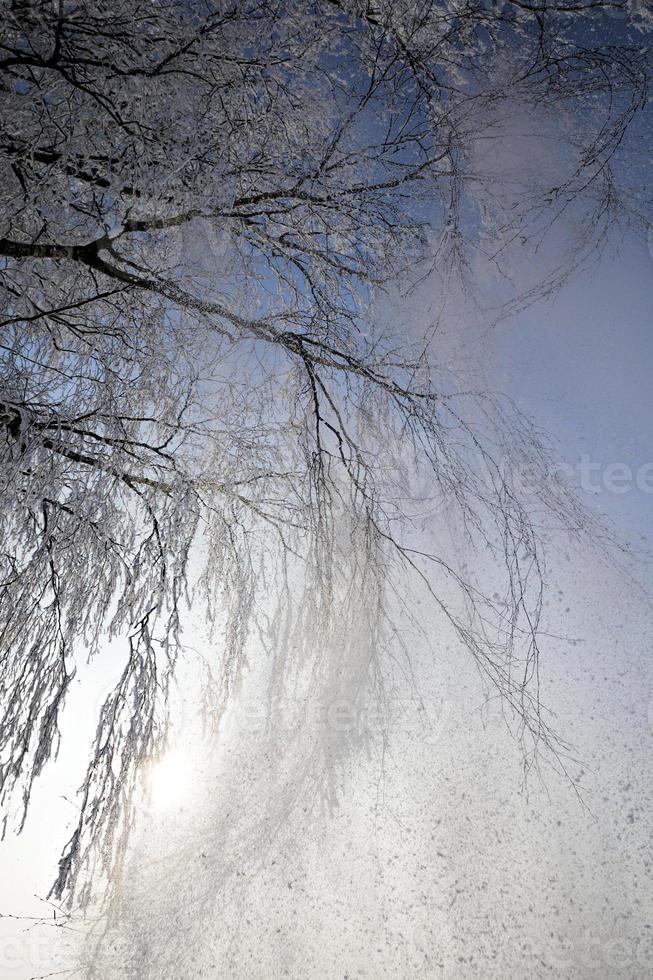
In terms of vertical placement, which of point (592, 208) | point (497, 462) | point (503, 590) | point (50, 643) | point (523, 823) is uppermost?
point (592, 208)

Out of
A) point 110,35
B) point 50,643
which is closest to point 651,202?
point 110,35

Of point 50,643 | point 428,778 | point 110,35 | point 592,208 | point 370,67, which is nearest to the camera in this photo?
point 110,35

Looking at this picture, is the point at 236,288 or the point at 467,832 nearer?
the point at 236,288

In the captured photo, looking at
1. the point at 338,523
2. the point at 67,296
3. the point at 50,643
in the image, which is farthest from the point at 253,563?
the point at 67,296

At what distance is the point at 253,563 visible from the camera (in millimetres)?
1582

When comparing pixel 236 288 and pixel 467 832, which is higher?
pixel 236 288

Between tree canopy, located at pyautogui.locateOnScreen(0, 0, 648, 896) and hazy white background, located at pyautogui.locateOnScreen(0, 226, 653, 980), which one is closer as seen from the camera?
tree canopy, located at pyautogui.locateOnScreen(0, 0, 648, 896)

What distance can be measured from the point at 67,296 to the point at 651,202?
141 centimetres

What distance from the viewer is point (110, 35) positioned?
1.00 m

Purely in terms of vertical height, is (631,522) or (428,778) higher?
(631,522)

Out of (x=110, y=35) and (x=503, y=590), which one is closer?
(x=110, y=35)

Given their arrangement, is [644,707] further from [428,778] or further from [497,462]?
[497,462]

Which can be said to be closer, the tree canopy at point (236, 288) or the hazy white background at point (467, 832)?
the tree canopy at point (236, 288)

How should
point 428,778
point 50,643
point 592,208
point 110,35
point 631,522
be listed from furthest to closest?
point 428,778, point 631,522, point 592,208, point 50,643, point 110,35
